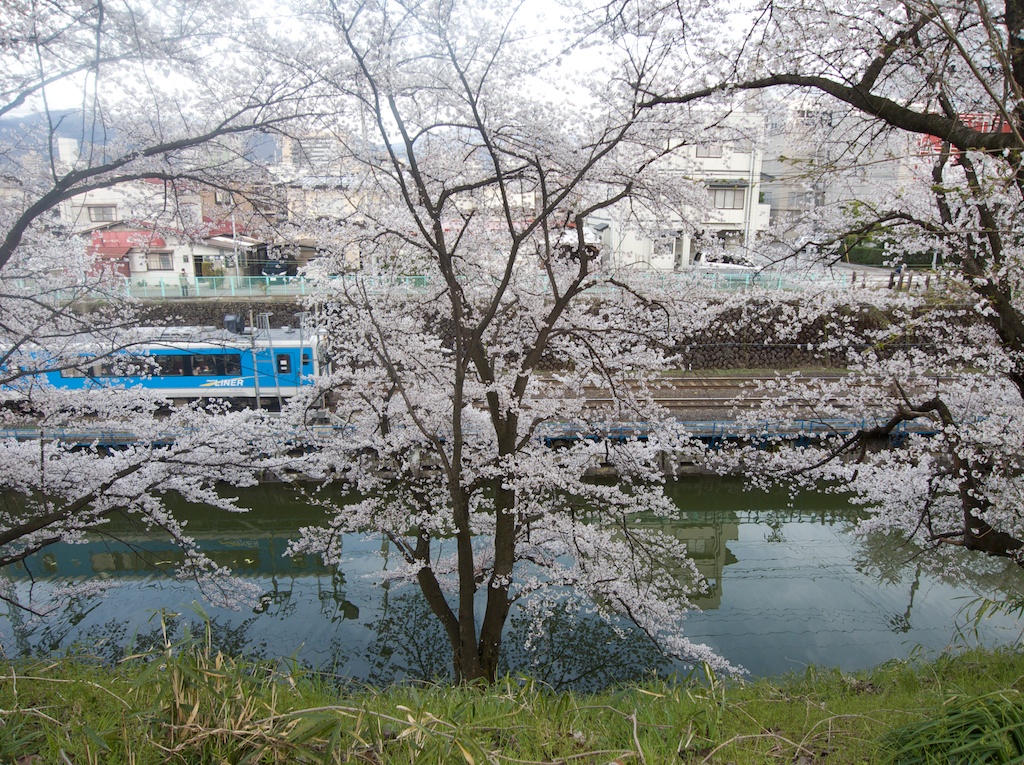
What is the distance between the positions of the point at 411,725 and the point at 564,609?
274 inches

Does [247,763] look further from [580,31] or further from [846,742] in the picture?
[580,31]

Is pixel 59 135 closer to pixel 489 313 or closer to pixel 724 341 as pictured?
pixel 489 313

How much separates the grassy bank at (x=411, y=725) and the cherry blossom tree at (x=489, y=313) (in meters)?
2.75

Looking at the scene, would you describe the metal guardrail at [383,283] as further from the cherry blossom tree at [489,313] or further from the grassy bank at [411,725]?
the grassy bank at [411,725]

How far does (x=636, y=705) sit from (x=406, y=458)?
528cm

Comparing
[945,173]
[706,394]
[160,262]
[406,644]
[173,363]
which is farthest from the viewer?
[160,262]

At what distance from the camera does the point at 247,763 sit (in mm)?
1569

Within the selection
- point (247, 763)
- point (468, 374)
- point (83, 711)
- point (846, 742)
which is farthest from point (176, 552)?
point (846, 742)

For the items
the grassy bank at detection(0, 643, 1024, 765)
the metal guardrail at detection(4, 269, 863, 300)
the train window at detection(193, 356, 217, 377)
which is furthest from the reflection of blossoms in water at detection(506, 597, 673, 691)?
the train window at detection(193, 356, 217, 377)

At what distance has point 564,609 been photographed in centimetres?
827

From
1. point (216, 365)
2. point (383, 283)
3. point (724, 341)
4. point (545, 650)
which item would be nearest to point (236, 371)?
point (216, 365)

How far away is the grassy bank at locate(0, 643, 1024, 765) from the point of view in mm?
1636

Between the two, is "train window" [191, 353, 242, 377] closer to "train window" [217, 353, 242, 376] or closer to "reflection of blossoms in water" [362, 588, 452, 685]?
"train window" [217, 353, 242, 376]

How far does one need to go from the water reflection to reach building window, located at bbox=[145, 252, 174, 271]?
1214 cm
